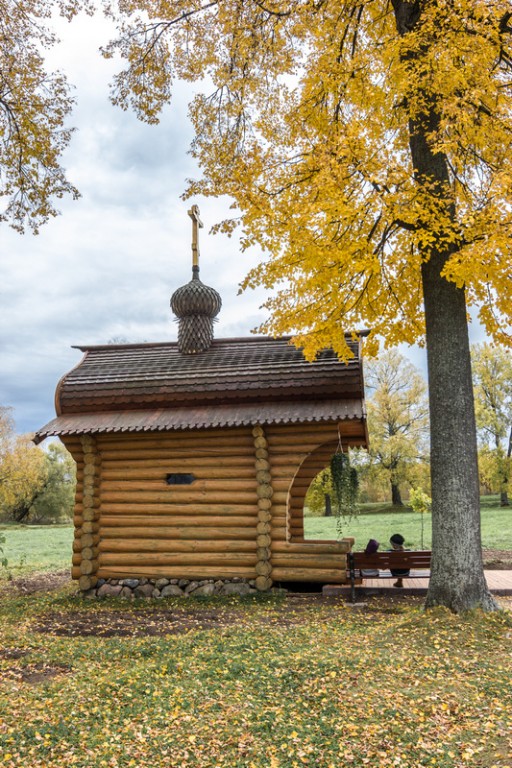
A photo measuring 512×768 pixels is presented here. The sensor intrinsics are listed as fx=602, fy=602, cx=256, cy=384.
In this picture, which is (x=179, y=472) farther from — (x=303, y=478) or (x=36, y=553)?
(x=36, y=553)

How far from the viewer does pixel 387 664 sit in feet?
22.2

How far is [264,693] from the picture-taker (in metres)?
6.08

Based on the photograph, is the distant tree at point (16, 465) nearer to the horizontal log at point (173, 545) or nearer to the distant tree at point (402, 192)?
the horizontal log at point (173, 545)

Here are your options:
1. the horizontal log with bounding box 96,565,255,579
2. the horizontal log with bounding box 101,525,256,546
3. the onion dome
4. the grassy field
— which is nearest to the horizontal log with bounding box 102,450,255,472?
the horizontal log with bounding box 101,525,256,546

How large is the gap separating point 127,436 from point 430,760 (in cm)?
904

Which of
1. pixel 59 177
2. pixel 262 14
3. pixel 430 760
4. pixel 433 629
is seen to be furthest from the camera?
pixel 262 14

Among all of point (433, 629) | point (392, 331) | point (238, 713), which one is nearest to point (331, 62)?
point (392, 331)

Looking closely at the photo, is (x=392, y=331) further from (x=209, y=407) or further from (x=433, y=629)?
(x=433, y=629)

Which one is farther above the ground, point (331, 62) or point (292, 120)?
point (331, 62)

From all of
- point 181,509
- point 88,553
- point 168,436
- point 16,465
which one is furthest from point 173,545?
point 16,465

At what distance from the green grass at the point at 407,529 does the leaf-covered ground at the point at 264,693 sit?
34.9 ft

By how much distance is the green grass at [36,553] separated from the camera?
17448 millimetres

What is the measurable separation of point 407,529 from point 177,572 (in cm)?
1597

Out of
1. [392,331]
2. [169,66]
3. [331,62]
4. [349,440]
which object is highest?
[169,66]
